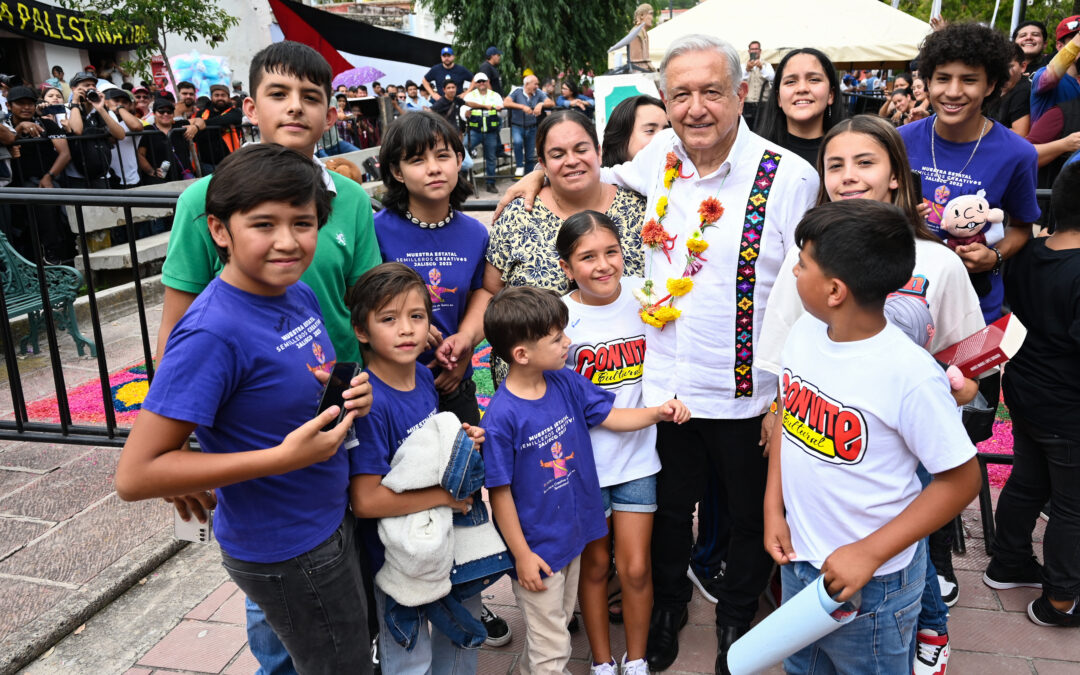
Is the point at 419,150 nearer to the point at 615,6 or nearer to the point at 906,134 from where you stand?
the point at 906,134

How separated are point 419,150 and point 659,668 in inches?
81.2

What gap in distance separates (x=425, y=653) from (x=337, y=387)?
1.00m

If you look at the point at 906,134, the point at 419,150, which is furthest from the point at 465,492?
the point at 906,134

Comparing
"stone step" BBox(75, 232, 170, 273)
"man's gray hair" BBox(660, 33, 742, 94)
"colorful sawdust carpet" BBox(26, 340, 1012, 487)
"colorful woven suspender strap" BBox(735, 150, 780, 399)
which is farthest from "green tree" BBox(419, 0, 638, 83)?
"colorful woven suspender strap" BBox(735, 150, 780, 399)

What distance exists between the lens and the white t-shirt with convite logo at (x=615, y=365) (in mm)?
2625

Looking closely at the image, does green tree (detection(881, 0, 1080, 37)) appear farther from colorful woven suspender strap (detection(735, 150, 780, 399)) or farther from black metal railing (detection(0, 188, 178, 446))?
black metal railing (detection(0, 188, 178, 446))

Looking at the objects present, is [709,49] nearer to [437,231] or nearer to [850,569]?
[437,231]

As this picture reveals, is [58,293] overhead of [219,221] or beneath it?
beneath

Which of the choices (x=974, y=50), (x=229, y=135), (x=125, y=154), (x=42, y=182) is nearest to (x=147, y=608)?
(x=974, y=50)

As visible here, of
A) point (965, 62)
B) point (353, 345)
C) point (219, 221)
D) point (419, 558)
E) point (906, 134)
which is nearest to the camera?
point (219, 221)

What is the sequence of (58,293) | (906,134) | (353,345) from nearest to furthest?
(353,345) < (906,134) < (58,293)

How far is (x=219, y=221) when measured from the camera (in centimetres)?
→ 187

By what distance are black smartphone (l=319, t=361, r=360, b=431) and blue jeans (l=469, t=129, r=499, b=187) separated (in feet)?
45.1

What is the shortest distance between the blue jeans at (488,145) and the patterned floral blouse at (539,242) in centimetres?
1271
